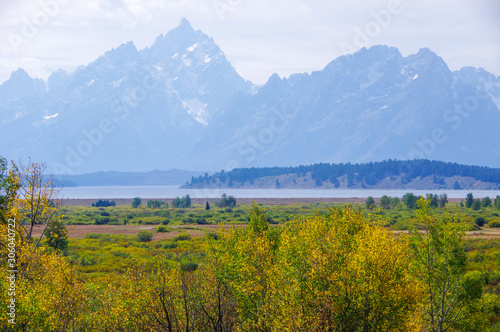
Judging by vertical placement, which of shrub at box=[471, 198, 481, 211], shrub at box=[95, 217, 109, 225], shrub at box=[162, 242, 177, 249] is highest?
shrub at box=[471, 198, 481, 211]

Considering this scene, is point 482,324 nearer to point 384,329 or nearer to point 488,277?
point 384,329

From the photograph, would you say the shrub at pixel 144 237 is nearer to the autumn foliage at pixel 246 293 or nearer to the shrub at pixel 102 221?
the shrub at pixel 102 221

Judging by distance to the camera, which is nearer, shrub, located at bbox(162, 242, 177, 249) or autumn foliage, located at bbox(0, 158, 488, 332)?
autumn foliage, located at bbox(0, 158, 488, 332)

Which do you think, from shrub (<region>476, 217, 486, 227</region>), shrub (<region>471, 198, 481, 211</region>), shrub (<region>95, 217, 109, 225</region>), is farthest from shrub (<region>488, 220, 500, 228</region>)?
shrub (<region>95, 217, 109, 225</region>)

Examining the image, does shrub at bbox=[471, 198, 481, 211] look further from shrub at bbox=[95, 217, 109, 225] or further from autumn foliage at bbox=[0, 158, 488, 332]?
autumn foliage at bbox=[0, 158, 488, 332]

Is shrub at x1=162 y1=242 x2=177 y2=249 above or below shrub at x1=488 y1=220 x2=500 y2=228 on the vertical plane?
below

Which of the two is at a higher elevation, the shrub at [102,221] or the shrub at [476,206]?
the shrub at [476,206]

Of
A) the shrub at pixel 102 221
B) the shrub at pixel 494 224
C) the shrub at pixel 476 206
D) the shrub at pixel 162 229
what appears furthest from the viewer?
the shrub at pixel 476 206

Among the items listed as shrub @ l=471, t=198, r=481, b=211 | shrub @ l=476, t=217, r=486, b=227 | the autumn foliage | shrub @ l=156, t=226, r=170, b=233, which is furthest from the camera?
shrub @ l=471, t=198, r=481, b=211

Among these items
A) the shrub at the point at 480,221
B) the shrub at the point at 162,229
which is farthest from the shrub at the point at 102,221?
the shrub at the point at 480,221

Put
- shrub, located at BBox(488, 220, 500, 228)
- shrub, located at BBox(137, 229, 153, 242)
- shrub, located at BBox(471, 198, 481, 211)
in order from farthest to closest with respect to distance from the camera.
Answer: shrub, located at BBox(471, 198, 481, 211)
shrub, located at BBox(488, 220, 500, 228)
shrub, located at BBox(137, 229, 153, 242)

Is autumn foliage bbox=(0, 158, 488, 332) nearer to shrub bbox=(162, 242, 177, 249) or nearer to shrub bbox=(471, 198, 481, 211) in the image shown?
shrub bbox=(162, 242, 177, 249)

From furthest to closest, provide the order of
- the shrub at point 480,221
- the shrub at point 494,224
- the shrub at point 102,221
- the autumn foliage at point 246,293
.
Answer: the shrub at point 102,221 < the shrub at point 480,221 < the shrub at point 494,224 < the autumn foliage at point 246,293

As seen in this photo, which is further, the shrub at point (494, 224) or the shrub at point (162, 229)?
the shrub at point (494, 224)
